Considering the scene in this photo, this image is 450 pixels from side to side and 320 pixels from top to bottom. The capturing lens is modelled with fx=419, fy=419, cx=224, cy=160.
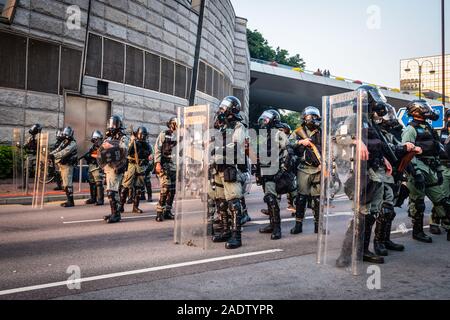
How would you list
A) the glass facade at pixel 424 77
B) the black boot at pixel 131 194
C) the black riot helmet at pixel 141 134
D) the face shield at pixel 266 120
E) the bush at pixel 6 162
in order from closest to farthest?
the face shield at pixel 266 120
the black riot helmet at pixel 141 134
the black boot at pixel 131 194
the bush at pixel 6 162
the glass facade at pixel 424 77

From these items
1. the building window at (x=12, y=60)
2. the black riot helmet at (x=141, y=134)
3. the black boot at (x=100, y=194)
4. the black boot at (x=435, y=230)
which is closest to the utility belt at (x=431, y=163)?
the black boot at (x=435, y=230)

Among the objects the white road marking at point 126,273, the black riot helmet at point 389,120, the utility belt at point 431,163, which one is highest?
the black riot helmet at point 389,120

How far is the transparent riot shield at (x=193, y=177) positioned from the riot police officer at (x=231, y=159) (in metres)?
0.29

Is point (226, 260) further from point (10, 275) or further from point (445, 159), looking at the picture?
point (445, 159)

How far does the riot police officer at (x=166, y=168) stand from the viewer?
27.7 ft

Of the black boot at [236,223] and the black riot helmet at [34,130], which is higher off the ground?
the black riot helmet at [34,130]

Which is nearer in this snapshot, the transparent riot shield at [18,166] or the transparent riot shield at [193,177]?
the transparent riot shield at [193,177]

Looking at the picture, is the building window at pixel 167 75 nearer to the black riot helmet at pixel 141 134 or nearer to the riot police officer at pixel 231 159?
the black riot helmet at pixel 141 134

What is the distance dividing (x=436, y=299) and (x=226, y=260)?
7.58ft

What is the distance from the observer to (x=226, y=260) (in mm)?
5062

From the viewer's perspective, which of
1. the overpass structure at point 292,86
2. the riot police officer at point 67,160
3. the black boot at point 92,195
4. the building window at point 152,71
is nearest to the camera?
the riot police officer at point 67,160

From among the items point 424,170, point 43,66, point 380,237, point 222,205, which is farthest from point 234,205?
point 43,66
